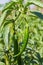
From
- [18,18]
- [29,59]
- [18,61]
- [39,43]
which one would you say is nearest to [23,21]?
[18,18]

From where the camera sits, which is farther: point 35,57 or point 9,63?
point 35,57

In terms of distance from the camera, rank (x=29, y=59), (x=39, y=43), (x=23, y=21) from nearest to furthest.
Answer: (x=23, y=21)
(x=29, y=59)
(x=39, y=43)

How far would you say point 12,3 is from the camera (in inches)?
46.6

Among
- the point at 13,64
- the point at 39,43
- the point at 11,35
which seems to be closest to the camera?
the point at 11,35

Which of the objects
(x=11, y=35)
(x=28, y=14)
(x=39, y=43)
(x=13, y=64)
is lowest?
(x=39, y=43)

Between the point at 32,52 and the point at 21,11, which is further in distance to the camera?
the point at 32,52

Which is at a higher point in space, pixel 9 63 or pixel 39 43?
pixel 9 63

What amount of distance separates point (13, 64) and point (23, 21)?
0.34 meters

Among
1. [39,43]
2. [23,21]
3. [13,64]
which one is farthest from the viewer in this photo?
[39,43]

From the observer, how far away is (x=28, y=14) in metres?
1.21

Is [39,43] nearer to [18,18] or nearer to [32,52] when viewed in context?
[32,52]

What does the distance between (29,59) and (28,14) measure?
0.56 meters

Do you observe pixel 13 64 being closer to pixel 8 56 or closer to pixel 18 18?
pixel 8 56

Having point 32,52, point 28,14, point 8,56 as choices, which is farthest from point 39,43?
point 28,14
